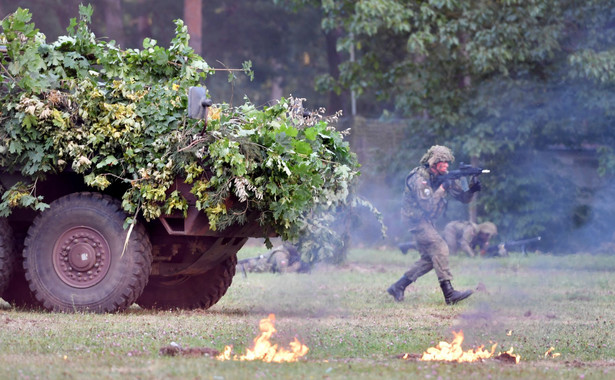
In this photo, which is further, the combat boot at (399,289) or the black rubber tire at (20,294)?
the combat boot at (399,289)

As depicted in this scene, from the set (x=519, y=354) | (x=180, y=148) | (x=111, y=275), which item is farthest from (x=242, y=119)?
(x=519, y=354)

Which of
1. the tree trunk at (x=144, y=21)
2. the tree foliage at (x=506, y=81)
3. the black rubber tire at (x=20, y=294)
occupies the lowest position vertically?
the black rubber tire at (x=20, y=294)

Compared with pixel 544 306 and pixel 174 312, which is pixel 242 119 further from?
pixel 544 306

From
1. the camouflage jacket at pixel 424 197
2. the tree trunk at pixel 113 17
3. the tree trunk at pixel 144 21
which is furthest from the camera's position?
the tree trunk at pixel 144 21

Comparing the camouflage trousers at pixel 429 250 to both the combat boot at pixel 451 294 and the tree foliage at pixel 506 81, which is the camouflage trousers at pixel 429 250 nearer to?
the combat boot at pixel 451 294

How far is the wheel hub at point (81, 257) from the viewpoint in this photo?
1010 cm

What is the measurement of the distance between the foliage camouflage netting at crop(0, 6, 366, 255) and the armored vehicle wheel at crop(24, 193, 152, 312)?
0.69 feet

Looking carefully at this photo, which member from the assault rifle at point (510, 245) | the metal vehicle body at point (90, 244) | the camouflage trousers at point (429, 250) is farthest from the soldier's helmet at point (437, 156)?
A: the assault rifle at point (510, 245)

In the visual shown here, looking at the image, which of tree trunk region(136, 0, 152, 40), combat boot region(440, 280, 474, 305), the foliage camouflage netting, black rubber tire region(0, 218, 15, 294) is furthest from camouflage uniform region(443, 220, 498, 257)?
tree trunk region(136, 0, 152, 40)

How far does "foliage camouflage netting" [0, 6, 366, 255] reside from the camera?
9.54m

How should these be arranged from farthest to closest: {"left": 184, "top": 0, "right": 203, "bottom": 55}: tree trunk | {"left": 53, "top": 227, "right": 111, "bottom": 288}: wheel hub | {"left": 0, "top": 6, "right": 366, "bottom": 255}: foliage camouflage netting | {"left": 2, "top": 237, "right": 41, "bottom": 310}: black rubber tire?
{"left": 184, "top": 0, "right": 203, "bottom": 55}: tree trunk → {"left": 2, "top": 237, "right": 41, "bottom": 310}: black rubber tire → {"left": 53, "top": 227, "right": 111, "bottom": 288}: wheel hub → {"left": 0, "top": 6, "right": 366, "bottom": 255}: foliage camouflage netting

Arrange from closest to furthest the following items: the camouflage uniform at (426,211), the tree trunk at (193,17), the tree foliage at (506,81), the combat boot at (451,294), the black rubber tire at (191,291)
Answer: the black rubber tire at (191,291), the combat boot at (451,294), the camouflage uniform at (426,211), the tree foliage at (506,81), the tree trunk at (193,17)

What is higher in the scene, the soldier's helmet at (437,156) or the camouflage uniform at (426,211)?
the soldier's helmet at (437,156)

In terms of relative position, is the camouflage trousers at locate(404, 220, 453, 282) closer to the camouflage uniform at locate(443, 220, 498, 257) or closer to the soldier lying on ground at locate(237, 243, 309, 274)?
the soldier lying on ground at locate(237, 243, 309, 274)
